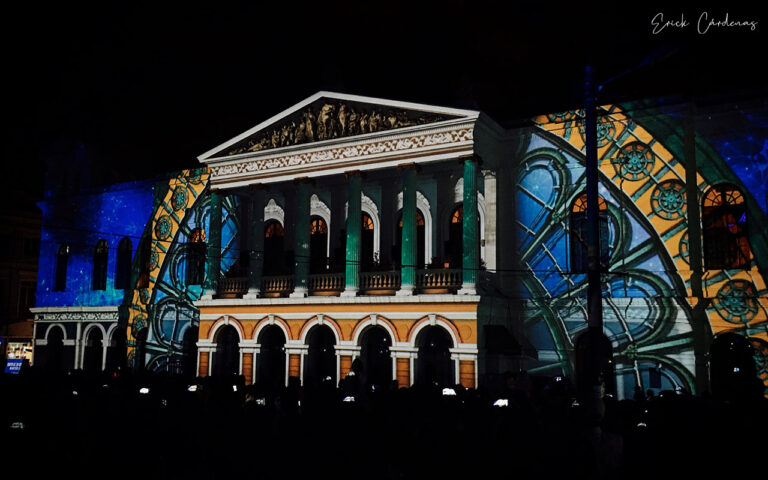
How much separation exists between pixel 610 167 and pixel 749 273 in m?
5.70

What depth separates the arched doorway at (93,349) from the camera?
36188 millimetres

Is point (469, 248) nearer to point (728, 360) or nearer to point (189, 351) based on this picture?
point (728, 360)

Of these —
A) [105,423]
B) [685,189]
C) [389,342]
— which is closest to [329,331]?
[389,342]

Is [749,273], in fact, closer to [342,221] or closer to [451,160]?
[451,160]

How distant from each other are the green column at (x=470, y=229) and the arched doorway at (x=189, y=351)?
15.2 metres

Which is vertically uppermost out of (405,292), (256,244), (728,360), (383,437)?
(256,244)

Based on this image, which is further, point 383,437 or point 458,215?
point 458,215

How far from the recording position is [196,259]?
33.6 meters

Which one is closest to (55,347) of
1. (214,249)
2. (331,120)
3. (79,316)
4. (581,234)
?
(79,316)

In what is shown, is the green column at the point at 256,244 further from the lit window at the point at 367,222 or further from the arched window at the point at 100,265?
the arched window at the point at 100,265

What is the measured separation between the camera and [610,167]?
78.9ft

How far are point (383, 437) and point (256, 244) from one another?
21361 mm

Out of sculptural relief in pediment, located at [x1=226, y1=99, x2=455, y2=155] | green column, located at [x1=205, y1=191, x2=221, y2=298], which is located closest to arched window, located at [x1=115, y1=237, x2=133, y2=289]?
green column, located at [x1=205, y1=191, x2=221, y2=298]

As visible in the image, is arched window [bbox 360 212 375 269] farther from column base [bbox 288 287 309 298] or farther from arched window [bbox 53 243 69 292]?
arched window [bbox 53 243 69 292]
